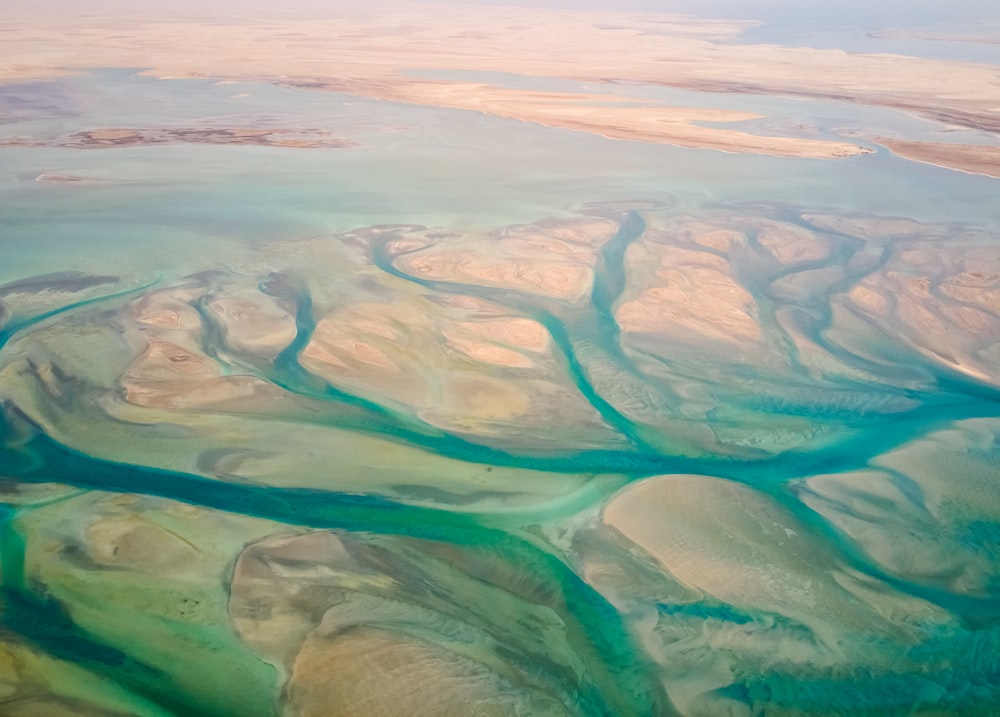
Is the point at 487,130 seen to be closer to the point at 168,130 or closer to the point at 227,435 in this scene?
the point at 168,130

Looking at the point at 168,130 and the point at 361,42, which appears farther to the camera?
the point at 361,42

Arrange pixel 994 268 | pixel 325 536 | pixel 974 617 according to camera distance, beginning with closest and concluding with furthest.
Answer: pixel 974 617
pixel 325 536
pixel 994 268

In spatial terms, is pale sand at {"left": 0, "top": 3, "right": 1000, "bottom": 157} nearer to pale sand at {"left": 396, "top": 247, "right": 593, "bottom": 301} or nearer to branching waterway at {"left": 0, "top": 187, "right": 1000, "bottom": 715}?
pale sand at {"left": 396, "top": 247, "right": 593, "bottom": 301}

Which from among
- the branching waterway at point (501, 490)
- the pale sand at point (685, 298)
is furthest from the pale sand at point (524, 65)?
the branching waterway at point (501, 490)

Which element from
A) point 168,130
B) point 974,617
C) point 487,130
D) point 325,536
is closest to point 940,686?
point 974,617

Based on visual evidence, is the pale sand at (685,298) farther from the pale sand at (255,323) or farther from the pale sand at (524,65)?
the pale sand at (524,65)

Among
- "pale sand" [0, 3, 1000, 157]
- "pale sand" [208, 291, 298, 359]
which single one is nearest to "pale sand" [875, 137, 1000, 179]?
"pale sand" [0, 3, 1000, 157]

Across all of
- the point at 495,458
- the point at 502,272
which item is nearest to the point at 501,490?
the point at 495,458
